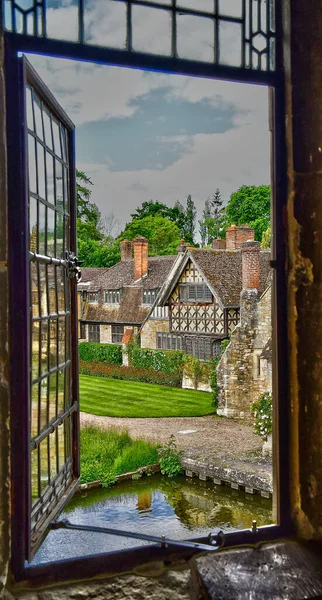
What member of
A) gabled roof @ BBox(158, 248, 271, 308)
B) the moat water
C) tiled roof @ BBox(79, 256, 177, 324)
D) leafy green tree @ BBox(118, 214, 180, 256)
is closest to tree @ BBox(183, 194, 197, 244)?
leafy green tree @ BBox(118, 214, 180, 256)

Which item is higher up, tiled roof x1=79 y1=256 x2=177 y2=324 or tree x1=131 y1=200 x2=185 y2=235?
tree x1=131 y1=200 x2=185 y2=235

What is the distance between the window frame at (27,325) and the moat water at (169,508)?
663 centimetres

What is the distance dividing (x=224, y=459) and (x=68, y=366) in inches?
386

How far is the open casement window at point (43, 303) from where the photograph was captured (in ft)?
4.91

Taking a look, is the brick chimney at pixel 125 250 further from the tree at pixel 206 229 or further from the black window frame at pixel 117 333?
the tree at pixel 206 229

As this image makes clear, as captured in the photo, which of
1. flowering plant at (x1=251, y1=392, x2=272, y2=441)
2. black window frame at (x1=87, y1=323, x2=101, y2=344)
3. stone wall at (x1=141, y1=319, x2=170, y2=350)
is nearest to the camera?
flowering plant at (x1=251, y1=392, x2=272, y2=441)

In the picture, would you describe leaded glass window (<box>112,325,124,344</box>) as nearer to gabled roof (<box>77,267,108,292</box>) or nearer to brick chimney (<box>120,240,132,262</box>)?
gabled roof (<box>77,267,108,292</box>)

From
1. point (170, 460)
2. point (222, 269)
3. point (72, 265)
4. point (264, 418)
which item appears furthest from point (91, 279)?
point (72, 265)

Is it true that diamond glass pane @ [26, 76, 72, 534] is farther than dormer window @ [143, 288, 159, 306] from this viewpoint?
No

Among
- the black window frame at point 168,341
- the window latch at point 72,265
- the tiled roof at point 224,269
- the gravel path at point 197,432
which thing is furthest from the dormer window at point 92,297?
the window latch at point 72,265

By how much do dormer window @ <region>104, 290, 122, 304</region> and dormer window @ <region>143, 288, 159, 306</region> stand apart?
Answer: 156cm

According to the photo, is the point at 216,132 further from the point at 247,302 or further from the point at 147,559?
the point at 147,559

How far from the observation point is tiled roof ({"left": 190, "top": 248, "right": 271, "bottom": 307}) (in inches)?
700

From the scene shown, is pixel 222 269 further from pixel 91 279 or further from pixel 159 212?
pixel 159 212
